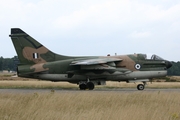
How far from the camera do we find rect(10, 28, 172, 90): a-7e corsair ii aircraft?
24.0 m

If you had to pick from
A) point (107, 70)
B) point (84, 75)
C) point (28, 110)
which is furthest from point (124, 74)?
point (28, 110)

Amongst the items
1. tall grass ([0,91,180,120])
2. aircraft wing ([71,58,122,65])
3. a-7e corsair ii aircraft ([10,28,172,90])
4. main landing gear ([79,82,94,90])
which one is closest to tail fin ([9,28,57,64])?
a-7e corsair ii aircraft ([10,28,172,90])

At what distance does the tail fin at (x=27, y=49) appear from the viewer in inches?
949

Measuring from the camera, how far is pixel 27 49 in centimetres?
2430

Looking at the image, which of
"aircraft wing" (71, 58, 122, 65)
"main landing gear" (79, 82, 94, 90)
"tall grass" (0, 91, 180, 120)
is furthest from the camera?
"main landing gear" (79, 82, 94, 90)

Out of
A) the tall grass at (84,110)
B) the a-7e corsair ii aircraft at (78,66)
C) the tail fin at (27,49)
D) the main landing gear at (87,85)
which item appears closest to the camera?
the tall grass at (84,110)

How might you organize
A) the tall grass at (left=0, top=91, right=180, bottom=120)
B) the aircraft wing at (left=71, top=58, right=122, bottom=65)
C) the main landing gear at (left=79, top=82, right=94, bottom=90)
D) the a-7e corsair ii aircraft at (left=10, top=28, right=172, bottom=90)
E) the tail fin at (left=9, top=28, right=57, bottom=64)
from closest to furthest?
the tall grass at (left=0, top=91, right=180, bottom=120) → the aircraft wing at (left=71, top=58, right=122, bottom=65) → the main landing gear at (left=79, top=82, right=94, bottom=90) → the a-7e corsair ii aircraft at (left=10, top=28, right=172, bottom=90) → the tail fin at (left=9, top=28, right=57, bottom=64)

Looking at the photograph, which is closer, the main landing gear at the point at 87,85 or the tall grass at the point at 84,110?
the tall grass at the point at 84,110

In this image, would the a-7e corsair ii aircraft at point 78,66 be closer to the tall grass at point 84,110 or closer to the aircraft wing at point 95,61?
the aircraft wing at point 95,61

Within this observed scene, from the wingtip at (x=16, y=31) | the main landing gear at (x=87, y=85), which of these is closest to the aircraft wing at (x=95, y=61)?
the main landing gear at (x=87, y=85)

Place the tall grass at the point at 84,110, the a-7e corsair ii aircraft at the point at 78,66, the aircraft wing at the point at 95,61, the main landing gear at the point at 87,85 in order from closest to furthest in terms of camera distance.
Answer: the tall grass at the point at 84,110, the aircraft wing at the point at 95,61, the main landing gear at the point at 87,85, the a-7e corsair ii aircraft at the point at 78,66

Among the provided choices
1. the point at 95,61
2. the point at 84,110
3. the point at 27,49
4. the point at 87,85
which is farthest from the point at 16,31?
the point at 84,110

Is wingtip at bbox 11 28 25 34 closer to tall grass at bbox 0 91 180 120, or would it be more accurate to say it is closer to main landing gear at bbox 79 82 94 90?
main landing gear at bbox 79 82 94 90

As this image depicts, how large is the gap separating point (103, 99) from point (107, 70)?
414 inches
